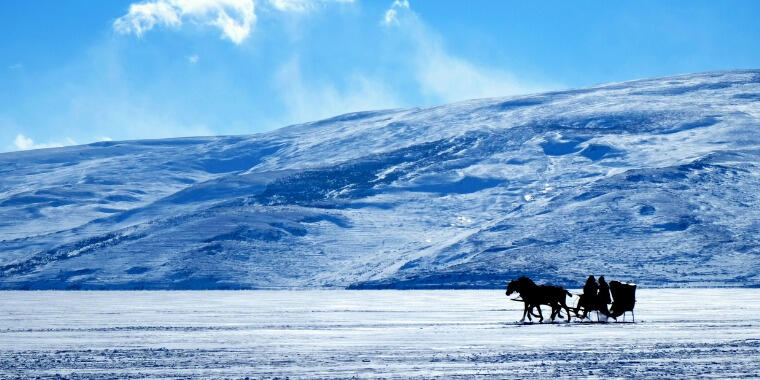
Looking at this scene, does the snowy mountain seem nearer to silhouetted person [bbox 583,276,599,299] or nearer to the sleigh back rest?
silhouetted person [bbox 583,276,599,299]

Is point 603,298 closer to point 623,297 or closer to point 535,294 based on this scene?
point 623,297

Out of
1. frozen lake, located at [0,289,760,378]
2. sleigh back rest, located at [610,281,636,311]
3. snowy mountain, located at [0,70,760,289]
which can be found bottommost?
frozen lake, located at [0,289,760,378]

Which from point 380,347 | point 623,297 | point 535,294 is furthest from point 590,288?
point 380,347

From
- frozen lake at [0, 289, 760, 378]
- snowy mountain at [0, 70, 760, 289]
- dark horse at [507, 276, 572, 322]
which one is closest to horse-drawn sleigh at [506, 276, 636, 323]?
dark horse at [507, 276, 572, 322]

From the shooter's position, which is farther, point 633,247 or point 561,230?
point 561,230

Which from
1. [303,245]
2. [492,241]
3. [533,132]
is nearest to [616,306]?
[492,241]

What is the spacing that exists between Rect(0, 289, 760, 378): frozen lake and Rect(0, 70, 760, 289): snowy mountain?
237 feet

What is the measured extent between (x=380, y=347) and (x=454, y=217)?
4712 inches

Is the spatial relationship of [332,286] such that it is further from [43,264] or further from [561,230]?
[43,264]

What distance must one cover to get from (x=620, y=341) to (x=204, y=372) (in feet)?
38.7

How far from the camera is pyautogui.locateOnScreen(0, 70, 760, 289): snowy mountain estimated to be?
389 ft

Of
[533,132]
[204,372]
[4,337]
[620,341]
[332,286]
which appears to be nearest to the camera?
[204,372]

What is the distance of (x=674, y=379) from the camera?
1986 cm

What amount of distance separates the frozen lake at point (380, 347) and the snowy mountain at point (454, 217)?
7234 cm
